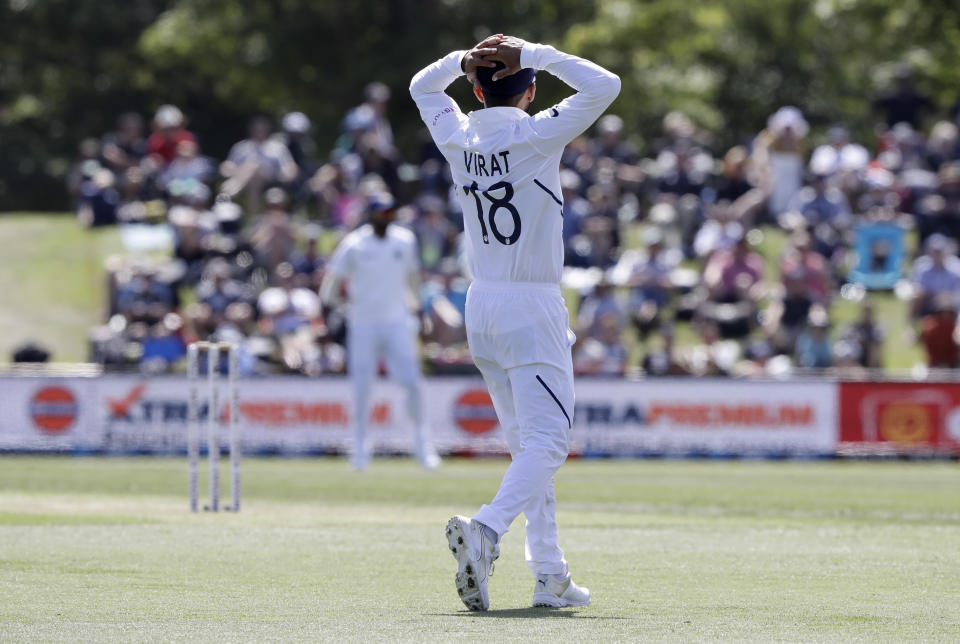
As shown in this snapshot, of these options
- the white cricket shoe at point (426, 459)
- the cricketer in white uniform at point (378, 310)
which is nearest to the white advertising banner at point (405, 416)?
the white cricket shoe at point (426, 459)

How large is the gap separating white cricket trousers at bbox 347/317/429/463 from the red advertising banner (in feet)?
17.3

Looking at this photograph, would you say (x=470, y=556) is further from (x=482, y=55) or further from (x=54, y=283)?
(x=54, y=283)

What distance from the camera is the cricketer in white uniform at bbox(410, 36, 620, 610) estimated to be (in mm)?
7359

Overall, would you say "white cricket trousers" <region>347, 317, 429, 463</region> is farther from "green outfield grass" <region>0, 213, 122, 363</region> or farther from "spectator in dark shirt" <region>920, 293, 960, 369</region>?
"green outfield grass" <region>0, 213, 122, 363</region>

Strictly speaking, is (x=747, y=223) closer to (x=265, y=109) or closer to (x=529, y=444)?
(x=529, y=444)

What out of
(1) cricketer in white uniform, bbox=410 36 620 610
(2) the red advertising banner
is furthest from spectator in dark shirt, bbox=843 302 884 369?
(1) cricketer in white uniform, bbox=410 36 620 610

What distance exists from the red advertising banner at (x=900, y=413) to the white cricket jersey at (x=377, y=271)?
5.45 meters

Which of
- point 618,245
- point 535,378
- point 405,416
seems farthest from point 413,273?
point 535,378

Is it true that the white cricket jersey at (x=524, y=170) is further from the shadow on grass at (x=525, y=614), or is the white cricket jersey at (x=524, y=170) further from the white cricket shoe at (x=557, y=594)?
the shadow on grass at (x=525, y=614)

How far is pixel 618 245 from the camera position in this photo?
24688mm

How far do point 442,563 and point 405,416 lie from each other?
10.9 metres

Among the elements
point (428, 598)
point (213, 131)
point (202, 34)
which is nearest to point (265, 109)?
point (213, 131)

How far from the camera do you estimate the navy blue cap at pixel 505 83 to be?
7484mm

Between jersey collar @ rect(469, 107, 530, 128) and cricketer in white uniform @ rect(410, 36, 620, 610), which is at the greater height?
jersey collar @ rect(469, 107, 530, 128)
